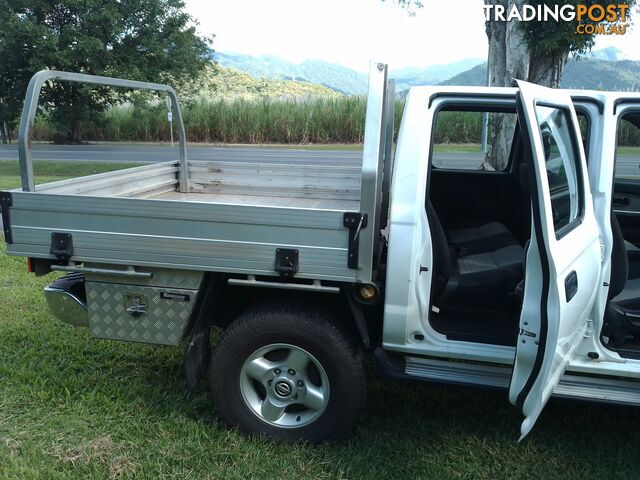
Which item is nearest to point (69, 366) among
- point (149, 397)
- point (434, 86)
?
point (149, 397)

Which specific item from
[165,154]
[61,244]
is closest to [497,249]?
[61,244]

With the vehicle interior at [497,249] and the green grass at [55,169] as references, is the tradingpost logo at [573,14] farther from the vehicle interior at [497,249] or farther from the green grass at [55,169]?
the green grass at [55,169]

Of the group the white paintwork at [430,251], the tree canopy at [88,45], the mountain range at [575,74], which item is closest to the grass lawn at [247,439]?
the white paintwork at [430,251]

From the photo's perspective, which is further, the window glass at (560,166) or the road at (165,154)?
the road at (165,154)

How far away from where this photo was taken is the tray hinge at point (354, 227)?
2.82 metres

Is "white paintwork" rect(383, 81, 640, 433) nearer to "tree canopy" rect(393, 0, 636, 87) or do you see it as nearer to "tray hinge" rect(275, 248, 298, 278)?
"tray hinge" rect(275, 248, 298, 278)

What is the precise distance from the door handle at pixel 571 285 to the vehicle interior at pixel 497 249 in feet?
0.80

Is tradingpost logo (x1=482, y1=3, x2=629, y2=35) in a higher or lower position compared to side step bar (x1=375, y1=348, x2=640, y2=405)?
higher

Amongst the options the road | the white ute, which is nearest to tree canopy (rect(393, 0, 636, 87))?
the white ute

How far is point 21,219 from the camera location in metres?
3.16

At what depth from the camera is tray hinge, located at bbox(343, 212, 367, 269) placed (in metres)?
2.82

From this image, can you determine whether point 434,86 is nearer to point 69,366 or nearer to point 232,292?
point 232,292

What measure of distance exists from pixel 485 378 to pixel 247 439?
1287 millimetres

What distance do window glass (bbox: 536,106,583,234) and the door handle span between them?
0.65 feet
